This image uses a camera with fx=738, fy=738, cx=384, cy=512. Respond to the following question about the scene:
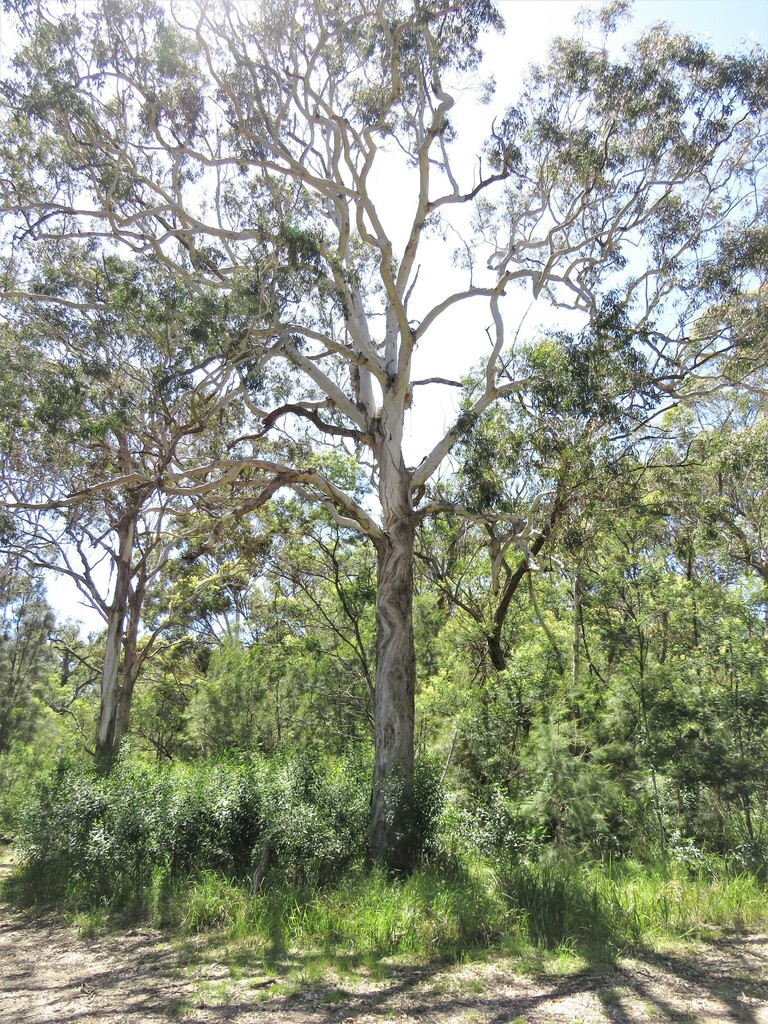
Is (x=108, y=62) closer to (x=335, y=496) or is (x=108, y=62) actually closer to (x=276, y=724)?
(x=335, y=496)

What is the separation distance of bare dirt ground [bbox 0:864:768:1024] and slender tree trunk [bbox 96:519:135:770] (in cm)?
970

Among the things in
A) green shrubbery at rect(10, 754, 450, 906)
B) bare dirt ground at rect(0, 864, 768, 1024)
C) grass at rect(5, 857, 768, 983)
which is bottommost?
bare dirt ground at rect(0, 864, 768, 1024)

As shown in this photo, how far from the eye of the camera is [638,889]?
738 cm

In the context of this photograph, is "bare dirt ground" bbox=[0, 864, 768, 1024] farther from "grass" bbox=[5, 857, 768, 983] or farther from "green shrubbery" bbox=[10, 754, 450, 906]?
"green shrubbery" bbox=[10, 754, 450, 906]

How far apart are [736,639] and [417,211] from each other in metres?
7.66

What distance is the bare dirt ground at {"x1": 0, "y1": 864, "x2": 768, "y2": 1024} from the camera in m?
5.17

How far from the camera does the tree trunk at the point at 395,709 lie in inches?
345

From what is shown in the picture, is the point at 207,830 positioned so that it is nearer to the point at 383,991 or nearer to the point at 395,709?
the point at 395,709

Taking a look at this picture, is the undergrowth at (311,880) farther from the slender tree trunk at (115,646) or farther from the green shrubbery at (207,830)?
the slender tree trunk at (115,646)

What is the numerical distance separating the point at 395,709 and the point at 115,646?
31.0 ft

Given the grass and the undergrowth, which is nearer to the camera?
the grass

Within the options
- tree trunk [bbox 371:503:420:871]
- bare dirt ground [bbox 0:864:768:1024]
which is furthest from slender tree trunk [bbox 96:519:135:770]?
bare dirt ground [bbox 0:864:768:1024]

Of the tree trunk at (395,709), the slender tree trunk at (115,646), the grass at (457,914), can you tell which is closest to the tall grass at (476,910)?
the grass at (457,914)

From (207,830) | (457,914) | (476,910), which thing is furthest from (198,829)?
(476,910)
